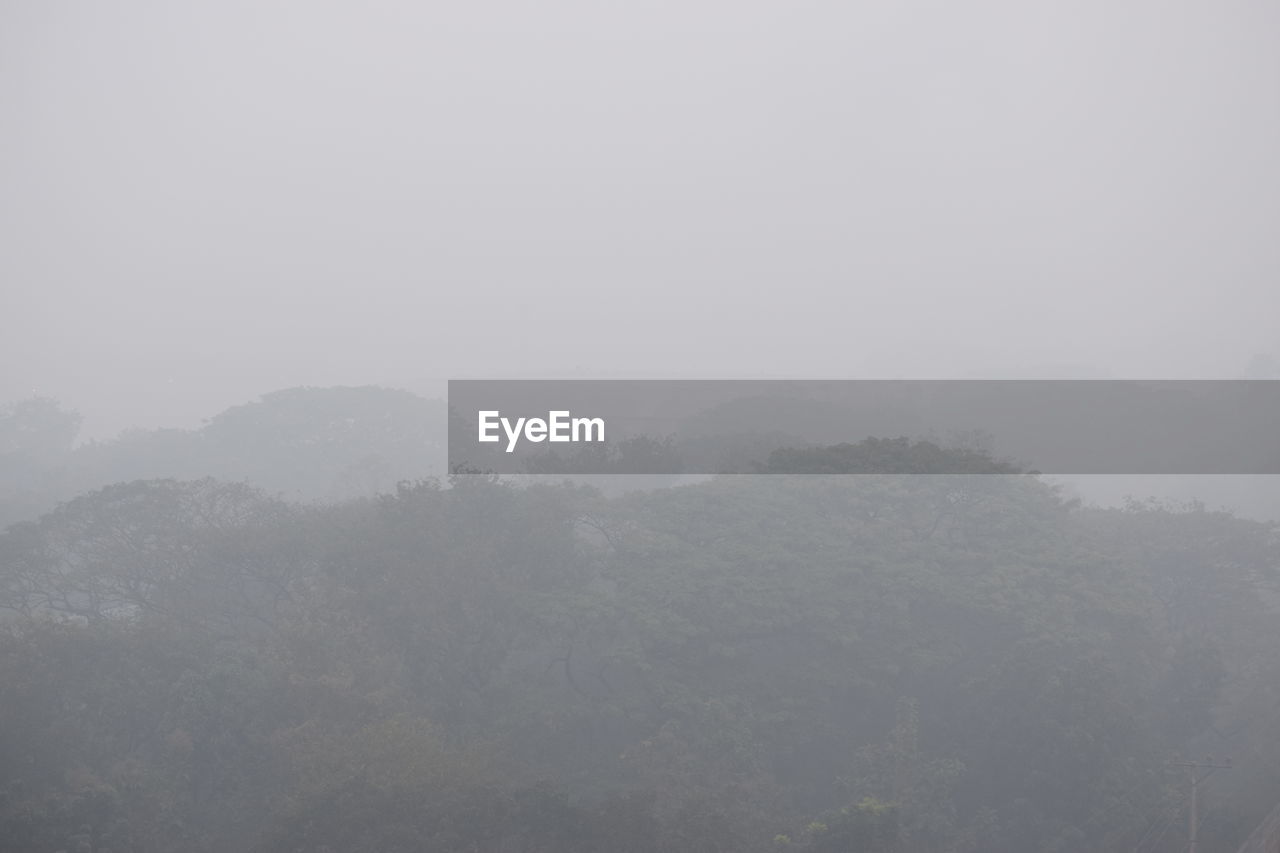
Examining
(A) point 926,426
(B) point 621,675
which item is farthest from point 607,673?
(A) point 926,426

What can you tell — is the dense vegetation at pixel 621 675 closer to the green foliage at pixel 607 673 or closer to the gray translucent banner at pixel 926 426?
the green foliage at pixel 607 673

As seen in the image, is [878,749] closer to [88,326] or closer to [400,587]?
[400,587]

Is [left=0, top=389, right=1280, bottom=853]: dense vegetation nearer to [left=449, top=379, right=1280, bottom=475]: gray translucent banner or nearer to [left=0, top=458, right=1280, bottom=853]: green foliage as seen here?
[left=0, top=458, right=1280, bottom=853]: green foliage

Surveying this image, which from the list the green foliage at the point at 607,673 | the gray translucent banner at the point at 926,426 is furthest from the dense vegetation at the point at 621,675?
the gray translucent banner at the point at 926,426

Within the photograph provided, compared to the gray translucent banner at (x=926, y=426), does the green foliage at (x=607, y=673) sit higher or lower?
lower

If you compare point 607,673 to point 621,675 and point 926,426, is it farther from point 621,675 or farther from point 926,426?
point 926,426

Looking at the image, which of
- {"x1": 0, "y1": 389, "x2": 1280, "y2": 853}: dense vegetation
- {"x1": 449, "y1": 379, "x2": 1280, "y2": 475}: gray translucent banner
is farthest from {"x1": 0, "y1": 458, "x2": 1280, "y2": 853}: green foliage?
{"x1": 449, "y1": 379, "x2": 1280, "y2": 475}: gray translucent banner

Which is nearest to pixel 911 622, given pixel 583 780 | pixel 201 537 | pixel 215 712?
pixel 583 780
